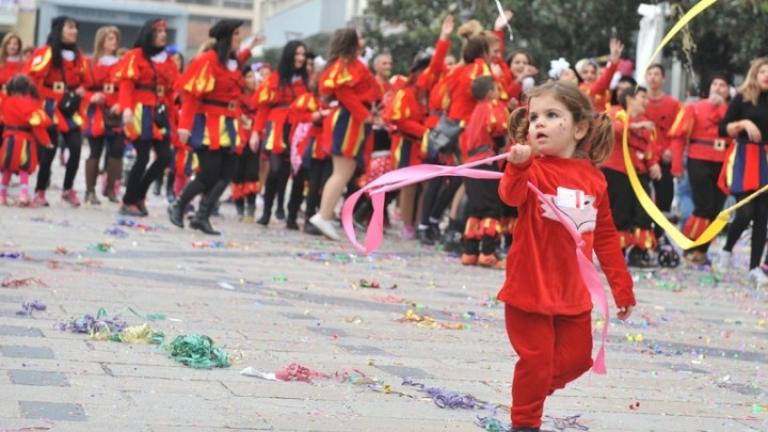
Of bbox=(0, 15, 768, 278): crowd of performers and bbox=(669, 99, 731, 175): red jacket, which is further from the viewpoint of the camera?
bbox=(669, 99, 731, 175): red jacket

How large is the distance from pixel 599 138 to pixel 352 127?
8.65m

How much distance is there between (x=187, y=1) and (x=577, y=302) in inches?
3847

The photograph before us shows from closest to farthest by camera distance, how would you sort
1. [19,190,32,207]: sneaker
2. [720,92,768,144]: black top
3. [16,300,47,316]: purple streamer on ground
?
[16,300,47,316]: purple streamer on ground → [720,92,768,144]: black top → [19,190,32,207]: sneaker

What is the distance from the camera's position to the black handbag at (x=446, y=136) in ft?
43.2

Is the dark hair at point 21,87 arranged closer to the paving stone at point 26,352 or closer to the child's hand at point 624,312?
the paving stone at point 26,352

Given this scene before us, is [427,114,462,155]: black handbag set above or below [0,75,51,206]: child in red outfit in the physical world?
above

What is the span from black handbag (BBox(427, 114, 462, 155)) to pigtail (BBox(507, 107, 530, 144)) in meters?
7.93

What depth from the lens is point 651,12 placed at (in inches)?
520

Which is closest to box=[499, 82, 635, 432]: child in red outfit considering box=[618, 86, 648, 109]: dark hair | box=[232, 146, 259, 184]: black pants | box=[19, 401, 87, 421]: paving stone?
box=[19, 401, 87, 421]: paving stone

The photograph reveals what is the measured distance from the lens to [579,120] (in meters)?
5.13

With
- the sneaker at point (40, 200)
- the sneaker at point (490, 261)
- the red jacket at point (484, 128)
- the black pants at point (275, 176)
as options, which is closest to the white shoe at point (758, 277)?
the sneaker at point (490, 261)

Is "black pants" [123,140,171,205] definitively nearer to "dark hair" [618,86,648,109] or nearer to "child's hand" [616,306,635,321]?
"dark hair" [618,86,648,109]

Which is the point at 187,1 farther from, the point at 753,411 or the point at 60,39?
the point at 753,411

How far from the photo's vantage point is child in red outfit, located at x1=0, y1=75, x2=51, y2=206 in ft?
48.6
